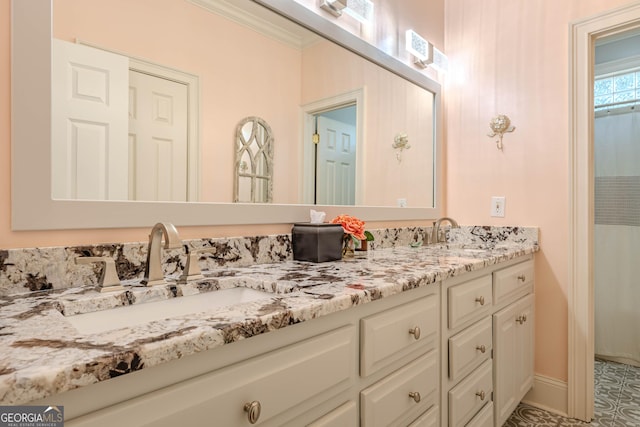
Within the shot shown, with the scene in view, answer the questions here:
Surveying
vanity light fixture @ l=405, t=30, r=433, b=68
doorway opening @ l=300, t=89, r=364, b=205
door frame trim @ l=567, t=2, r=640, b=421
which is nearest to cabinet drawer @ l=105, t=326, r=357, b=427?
doorway opening @ l=300, t=89, r=364, b=205

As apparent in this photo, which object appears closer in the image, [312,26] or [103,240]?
[103,240]

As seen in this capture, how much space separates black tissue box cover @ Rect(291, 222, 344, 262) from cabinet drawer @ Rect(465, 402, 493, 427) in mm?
779

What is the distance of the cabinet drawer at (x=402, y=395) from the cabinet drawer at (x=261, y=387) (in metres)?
0.10

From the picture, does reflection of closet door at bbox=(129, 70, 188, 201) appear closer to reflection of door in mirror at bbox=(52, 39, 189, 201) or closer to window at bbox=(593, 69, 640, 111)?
reflection of door in mirror at bbox=(52, 39, 189, 201)

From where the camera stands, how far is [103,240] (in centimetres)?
95

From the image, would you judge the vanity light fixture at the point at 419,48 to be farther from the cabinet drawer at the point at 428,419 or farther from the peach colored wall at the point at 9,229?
the cabinet drawer at the point at 428,419

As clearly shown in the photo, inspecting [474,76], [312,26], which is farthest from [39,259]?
[474,76]

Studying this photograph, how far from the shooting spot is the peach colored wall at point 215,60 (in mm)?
963

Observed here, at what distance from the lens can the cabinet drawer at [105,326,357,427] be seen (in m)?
0.52

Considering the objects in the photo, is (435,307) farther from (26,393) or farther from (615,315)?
(615,315)

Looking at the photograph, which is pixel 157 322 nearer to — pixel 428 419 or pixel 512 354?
pixel 428 419

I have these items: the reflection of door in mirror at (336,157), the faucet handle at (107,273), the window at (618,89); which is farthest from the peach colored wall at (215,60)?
the window at (618,89)

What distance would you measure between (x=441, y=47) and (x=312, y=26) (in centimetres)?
120

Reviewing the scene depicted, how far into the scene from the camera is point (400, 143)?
2.04 metres
